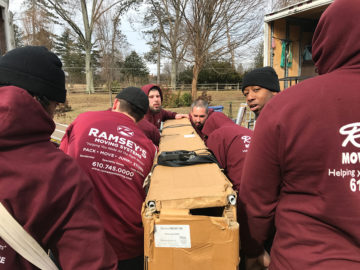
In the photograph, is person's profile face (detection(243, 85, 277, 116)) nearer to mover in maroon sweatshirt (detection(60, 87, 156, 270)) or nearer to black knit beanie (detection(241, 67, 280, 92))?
black knit beanie (detection(241, 67, 280, 92))

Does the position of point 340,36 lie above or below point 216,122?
above

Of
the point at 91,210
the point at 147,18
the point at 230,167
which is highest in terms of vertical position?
the point at 147,18

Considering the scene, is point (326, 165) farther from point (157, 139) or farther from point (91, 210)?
point (157, 139)

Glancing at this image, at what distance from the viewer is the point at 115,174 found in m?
1.77

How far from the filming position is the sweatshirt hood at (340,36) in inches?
40.6

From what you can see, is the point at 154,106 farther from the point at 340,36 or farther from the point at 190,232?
the point at 340,36

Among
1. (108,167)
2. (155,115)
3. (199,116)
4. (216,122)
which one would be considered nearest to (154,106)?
(155,115)

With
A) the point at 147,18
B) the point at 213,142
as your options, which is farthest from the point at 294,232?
the point at 147,18

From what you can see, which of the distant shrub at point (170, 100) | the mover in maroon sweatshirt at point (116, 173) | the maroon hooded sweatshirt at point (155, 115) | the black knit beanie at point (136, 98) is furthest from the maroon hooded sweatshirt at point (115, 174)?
the distant shrub at point (170, 100)

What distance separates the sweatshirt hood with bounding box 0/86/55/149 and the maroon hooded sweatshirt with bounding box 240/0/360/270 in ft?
2.97

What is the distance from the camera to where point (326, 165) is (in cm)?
102

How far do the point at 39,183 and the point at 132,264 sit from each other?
4.13ft

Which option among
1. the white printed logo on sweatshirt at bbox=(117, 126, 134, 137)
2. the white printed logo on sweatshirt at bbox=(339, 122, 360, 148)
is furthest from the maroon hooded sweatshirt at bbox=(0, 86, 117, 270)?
the white printed logo on sweatshirt at bbox=(339, 122, 360, 148)

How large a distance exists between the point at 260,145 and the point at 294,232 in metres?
0.38
